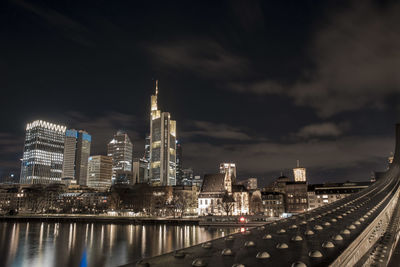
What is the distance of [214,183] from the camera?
13250cm

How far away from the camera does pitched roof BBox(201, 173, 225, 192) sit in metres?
130

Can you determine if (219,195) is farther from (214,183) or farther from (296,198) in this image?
(296,198)

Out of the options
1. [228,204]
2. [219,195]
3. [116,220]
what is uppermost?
[219,195]

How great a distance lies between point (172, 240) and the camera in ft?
192

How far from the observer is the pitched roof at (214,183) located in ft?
428

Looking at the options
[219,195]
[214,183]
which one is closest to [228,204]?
[219,195]

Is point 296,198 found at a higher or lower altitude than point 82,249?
higher

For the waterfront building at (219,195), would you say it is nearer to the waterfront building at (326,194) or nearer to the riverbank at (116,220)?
the riverbank at (116,220)

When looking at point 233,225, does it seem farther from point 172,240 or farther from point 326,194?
point 326,194

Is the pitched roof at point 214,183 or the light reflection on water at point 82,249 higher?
the pitched roof at point 214,183

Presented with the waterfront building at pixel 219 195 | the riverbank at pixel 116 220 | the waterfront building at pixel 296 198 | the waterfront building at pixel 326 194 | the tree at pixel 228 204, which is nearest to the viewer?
the riverbank at pixel 116 220

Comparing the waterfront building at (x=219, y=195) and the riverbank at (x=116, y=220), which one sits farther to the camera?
the waterfront building at (x=219, y=195)

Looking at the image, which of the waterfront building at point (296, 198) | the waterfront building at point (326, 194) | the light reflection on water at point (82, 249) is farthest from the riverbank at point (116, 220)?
the waterfront building at point (326, 194)

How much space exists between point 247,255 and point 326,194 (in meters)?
127
